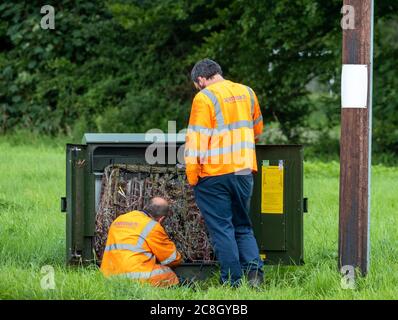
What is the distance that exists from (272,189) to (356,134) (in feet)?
2.75

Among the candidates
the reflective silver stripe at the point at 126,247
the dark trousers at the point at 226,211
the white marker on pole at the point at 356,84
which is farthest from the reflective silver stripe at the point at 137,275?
the white marker on pole at the point at 356,84

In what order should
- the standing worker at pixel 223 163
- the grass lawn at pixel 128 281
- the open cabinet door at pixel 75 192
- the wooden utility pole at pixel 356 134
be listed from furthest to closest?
1. the open cabinet door at pixel 75 192
2. the standing worker at pixel 223 163
3. the wooden utility pole at pixel 356 134
4. the grass lawn at pixel 128 281

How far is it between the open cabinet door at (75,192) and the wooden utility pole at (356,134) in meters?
2.01

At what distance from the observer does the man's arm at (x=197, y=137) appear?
7355mm

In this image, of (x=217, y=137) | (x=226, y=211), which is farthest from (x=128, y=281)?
(x=217, y=137)

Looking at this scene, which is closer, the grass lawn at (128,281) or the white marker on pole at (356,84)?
the grass lawn at (128,281)

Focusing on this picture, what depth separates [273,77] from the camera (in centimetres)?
2077

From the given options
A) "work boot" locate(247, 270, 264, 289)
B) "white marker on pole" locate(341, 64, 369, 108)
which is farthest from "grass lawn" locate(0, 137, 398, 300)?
"white marker on pole" locate(341, 64, 369, 108)

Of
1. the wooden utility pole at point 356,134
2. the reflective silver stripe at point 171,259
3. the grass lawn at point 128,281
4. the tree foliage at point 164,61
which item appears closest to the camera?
the grass lawn at point 128,281

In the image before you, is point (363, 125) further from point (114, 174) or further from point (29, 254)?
point (29, 254)

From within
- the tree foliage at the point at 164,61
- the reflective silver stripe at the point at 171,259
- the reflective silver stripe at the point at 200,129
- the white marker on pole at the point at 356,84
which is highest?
the tree foliage at the point at 164,61

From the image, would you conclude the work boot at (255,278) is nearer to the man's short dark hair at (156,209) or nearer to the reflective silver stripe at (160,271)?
the reflective silver stripe at (160,271)

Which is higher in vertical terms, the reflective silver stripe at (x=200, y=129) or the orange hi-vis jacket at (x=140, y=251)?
the reflective silver stripe at (x=200, y=129)

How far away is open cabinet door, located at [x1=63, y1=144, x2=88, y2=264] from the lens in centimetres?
775
